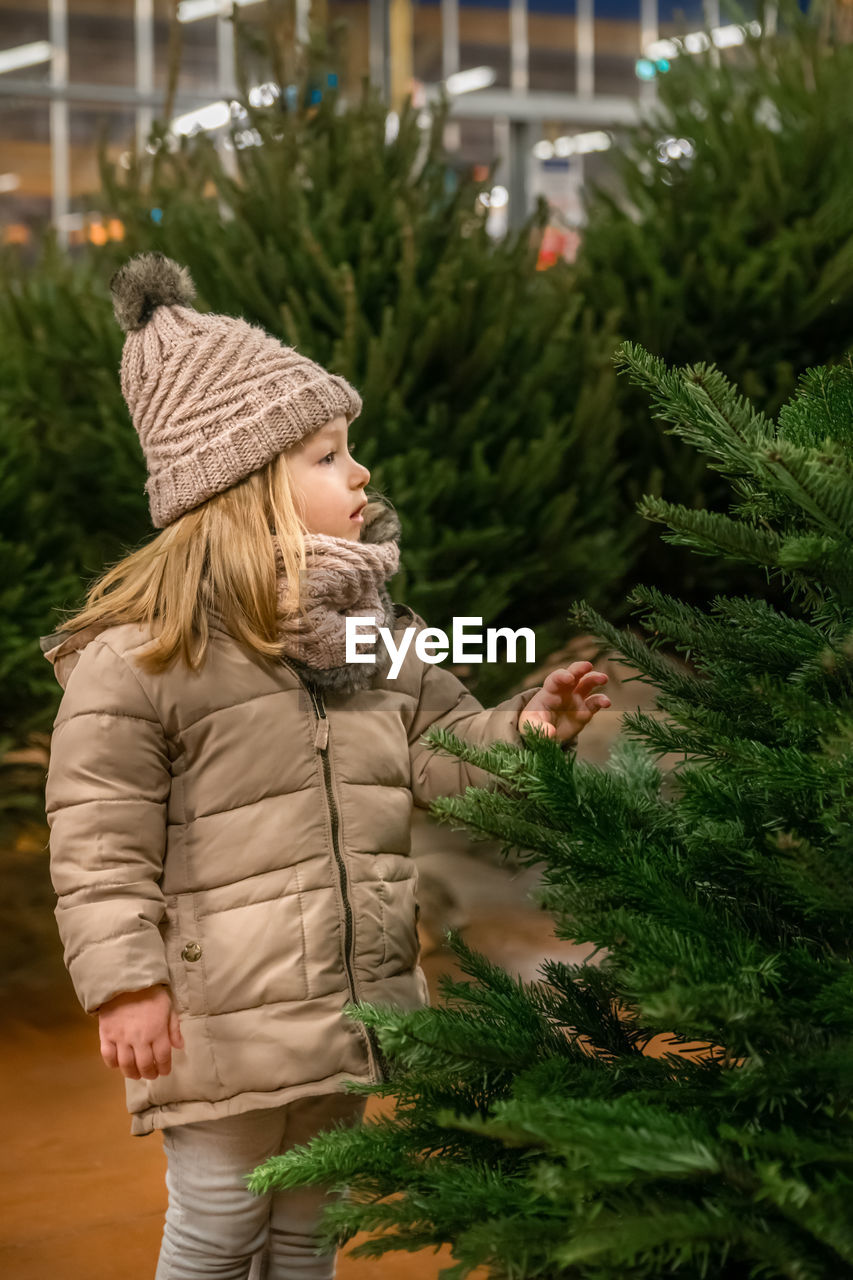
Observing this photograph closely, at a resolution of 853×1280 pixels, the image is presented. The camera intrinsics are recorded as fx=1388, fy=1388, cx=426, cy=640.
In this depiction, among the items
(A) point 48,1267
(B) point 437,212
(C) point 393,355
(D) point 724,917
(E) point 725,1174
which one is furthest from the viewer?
(B) point 437,212

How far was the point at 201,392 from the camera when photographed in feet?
7.07

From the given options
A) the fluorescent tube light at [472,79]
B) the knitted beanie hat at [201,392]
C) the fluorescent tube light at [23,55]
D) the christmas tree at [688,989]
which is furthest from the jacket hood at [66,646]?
the fluorescent tube light at [472,79]

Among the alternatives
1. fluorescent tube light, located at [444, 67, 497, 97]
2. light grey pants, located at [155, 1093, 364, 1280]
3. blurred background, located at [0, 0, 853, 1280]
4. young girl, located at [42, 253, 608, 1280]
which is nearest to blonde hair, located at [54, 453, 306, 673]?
young girl, located at [42, 253, 608, 1280]

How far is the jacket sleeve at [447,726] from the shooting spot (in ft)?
6.84

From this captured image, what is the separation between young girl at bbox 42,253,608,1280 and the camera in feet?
6.30

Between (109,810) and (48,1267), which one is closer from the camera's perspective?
(109,810)

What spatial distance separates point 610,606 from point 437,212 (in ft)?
4.67

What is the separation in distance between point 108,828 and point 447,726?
587mm

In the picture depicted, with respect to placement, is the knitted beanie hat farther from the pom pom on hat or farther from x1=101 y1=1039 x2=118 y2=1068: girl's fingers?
x1=101 y1=1039 x2=118 y2=1068: girl's fingers

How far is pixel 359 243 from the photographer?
4.28 metres

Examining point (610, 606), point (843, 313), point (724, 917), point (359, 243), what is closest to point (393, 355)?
point (359, 243)

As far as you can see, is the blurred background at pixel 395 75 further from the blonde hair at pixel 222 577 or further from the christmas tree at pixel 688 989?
the christmas tree at pixel 688 989

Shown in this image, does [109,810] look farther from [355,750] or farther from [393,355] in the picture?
[393,355]

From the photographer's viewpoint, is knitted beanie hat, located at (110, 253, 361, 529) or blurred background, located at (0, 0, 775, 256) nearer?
knitted beanie hat, located at (110, 253, 361, 529)
